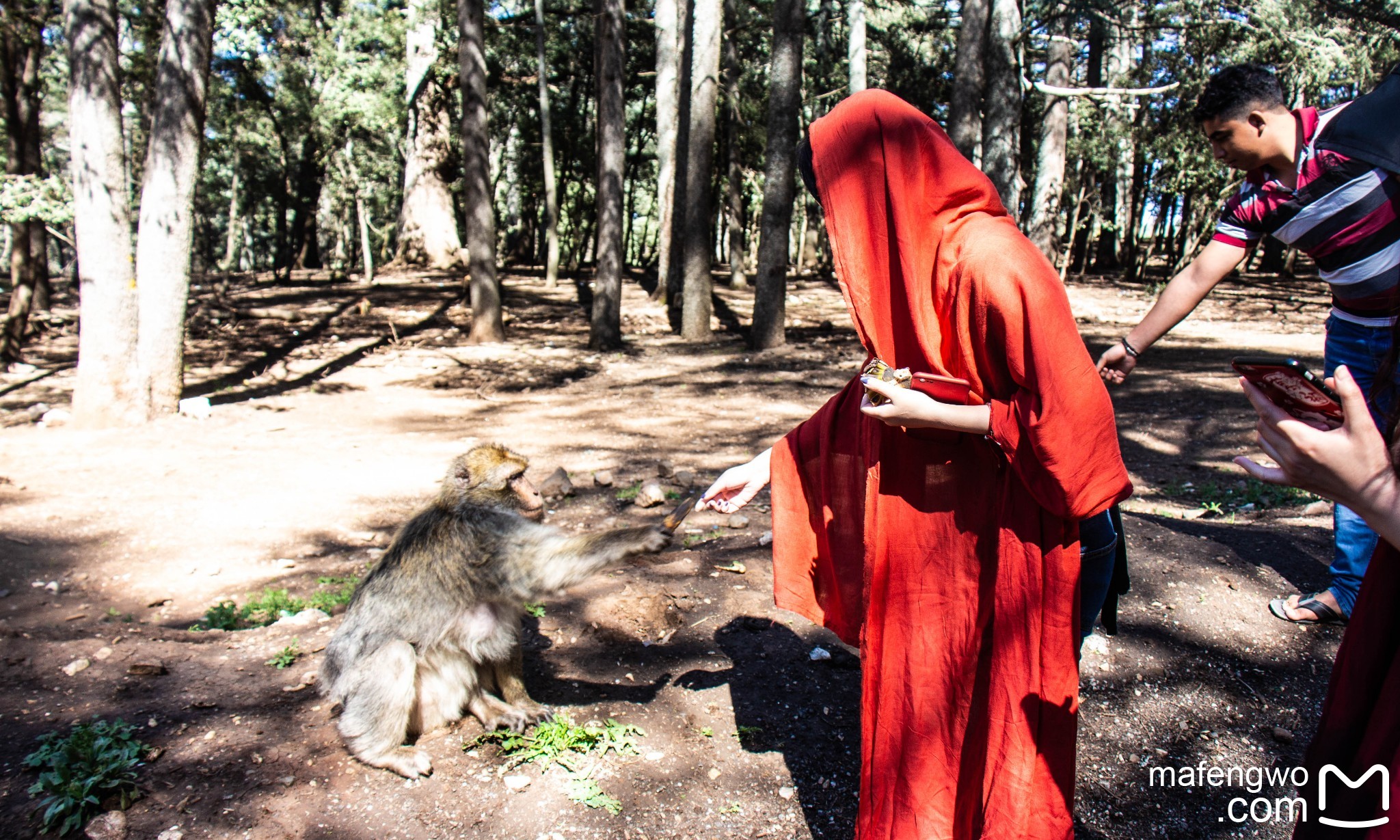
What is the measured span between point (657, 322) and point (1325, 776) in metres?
14.6

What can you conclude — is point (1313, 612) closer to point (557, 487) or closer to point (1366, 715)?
point (1366, 715)

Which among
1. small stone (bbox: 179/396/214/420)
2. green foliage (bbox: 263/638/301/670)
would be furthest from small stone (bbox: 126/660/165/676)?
small stone (bbox: 179/396/214/420)

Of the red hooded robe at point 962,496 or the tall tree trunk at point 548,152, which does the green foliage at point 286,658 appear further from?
the tall tree trunk at point 548,152

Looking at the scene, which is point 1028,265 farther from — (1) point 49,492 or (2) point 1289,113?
(1) point 49,492

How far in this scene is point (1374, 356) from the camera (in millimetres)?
2939

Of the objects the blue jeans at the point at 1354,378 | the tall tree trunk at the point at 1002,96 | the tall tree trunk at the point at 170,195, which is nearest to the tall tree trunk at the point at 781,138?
the tall tree trunk at the point at 1002,96

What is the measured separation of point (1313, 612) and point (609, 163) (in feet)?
38.7

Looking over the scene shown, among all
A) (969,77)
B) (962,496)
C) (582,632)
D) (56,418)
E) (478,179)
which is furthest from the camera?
(478,179)

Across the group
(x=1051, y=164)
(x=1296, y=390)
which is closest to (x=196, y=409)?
(x=1296, y=390)

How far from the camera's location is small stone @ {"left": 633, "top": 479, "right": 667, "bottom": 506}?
6008 millimetres

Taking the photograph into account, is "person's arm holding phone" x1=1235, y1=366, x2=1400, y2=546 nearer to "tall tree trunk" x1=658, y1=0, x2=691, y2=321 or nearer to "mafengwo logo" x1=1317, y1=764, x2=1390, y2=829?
"mafengwo logo" x1=1317, y1=764, x2=1390, y2=829

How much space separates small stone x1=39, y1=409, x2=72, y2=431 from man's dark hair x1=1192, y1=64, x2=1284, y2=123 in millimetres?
10288

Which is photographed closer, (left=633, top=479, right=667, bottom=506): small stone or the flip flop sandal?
the flip flop sandal

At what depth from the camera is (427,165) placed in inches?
777
